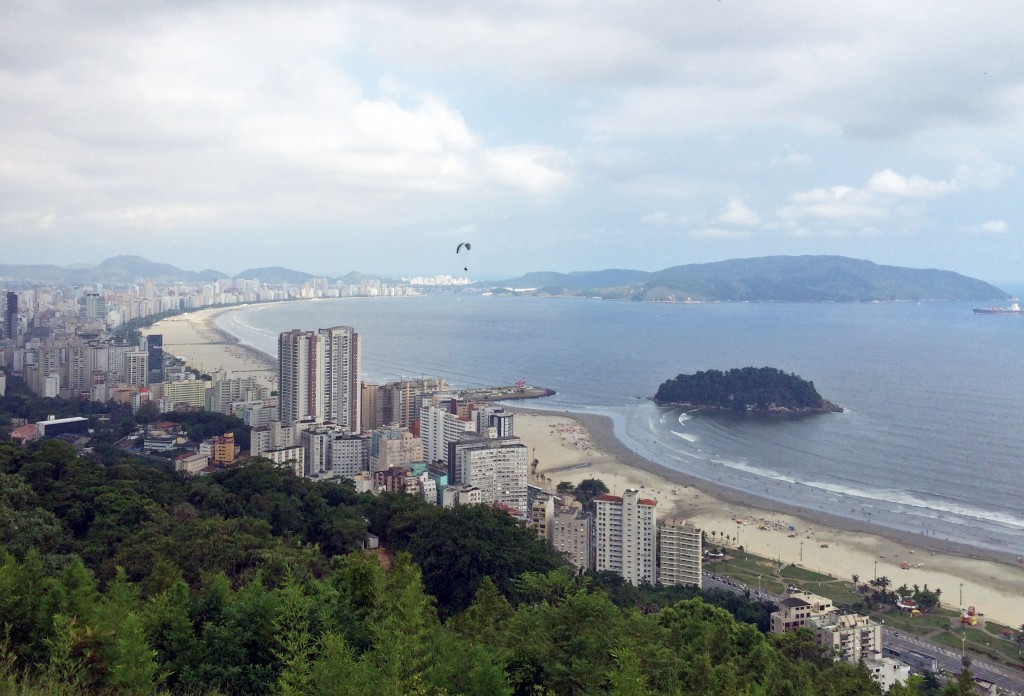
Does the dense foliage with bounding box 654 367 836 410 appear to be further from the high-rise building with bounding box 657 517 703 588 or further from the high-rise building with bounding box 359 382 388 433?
the high-rise building with bounding box 657 517 703 588

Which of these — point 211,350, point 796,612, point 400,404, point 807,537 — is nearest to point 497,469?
point 807,537

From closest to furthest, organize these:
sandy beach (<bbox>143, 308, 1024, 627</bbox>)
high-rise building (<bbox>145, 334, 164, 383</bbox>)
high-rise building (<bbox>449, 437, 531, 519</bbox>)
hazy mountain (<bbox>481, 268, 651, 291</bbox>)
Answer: sandy beach (<bbox>143, 308, 1024, 627</bbox>)
high-rise building (<bbox>449, 437, 531, 519</bbox>)
high-rise building (<bbox>145, 334, 164, 383</bbox>)
hazy mountain (<bbox>481, 268, 651, 291</bbox>)

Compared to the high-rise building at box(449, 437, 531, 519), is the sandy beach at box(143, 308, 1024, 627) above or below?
below

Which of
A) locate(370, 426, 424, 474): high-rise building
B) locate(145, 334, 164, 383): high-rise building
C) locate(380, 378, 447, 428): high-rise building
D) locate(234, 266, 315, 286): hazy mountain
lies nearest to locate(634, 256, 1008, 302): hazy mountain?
locate(234, 266, 315, 286): hazy mountain

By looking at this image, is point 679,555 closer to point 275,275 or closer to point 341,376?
point 341,376

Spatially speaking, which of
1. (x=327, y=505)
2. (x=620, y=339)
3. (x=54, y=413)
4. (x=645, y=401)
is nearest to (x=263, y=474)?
(x=327, y=505)

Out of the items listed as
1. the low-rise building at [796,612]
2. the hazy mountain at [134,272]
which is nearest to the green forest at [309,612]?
the low-rise building at [796,612]

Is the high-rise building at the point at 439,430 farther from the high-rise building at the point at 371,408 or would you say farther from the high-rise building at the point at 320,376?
the high-rise building at the point at 371,408

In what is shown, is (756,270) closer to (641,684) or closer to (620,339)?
(620,339)
